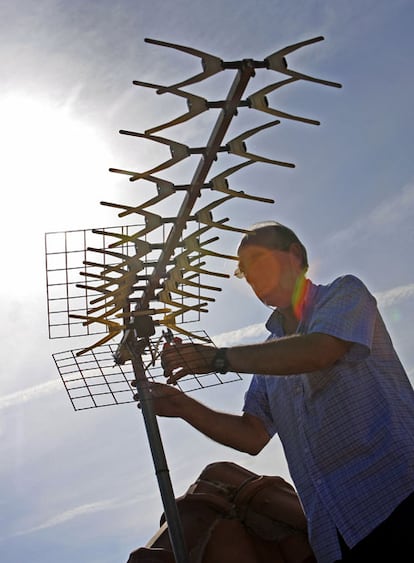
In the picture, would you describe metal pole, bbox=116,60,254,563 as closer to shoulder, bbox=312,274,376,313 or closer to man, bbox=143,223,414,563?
man, bbox=143,223,414,563

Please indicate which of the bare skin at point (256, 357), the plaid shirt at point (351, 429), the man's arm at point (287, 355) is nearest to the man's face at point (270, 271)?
the bare skin at point (256, 357)

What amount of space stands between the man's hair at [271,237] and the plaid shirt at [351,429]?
29 cm

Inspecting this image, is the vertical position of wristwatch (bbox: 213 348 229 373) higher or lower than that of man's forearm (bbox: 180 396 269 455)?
higher

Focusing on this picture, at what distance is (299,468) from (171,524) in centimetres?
63

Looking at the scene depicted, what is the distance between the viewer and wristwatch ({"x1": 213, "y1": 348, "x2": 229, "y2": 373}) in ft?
10.4

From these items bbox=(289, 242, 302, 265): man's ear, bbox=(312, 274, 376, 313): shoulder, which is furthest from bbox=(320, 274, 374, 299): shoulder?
bbox=(289, 242, 302, 265): man's ear

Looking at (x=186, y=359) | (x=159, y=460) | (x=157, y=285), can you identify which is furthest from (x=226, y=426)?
(x=157, y=285)

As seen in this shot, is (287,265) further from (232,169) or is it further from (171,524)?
(171,524)

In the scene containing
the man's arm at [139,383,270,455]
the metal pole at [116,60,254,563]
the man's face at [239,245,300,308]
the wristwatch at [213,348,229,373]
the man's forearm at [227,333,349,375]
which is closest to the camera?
the metal pole at [116,60,254,563]

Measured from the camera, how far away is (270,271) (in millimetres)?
3428

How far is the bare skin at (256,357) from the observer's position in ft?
9.99

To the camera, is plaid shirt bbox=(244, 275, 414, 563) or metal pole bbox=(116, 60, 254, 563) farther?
plaid shirt bbox=(244, 275, 414, 563)

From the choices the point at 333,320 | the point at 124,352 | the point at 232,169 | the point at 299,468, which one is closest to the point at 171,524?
the point at 299,468

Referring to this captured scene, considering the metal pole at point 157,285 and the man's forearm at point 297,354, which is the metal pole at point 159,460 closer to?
the metal pole at point 157,285
